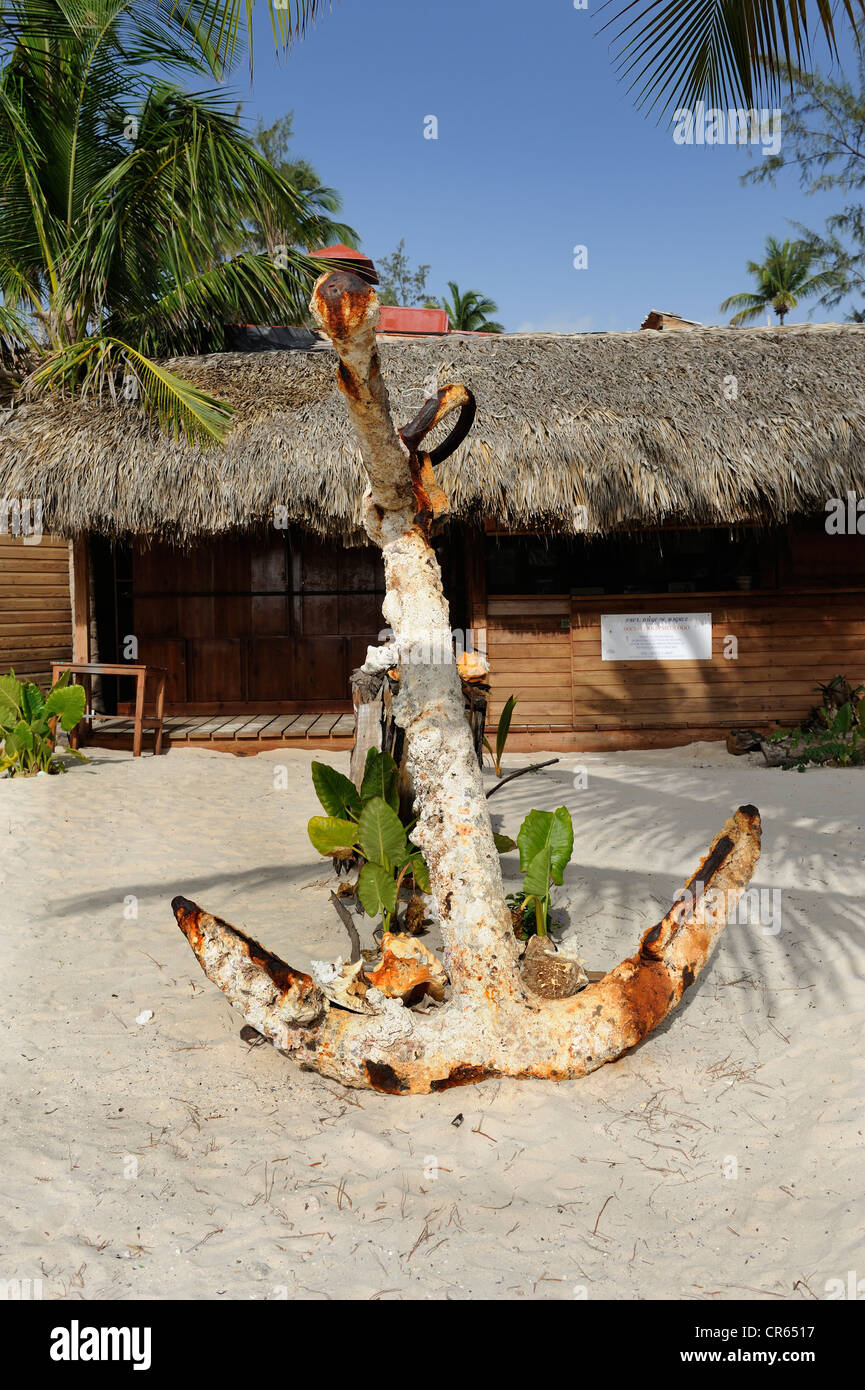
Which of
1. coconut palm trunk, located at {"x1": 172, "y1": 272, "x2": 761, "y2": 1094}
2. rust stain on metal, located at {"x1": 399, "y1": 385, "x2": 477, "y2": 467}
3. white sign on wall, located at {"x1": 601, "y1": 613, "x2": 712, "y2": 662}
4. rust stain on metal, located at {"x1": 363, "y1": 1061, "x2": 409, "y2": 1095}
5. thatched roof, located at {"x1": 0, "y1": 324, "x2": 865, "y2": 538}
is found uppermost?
thatched roof, located at {"x1": 0, "y1": 324, "x2": 865, "y2": 538}

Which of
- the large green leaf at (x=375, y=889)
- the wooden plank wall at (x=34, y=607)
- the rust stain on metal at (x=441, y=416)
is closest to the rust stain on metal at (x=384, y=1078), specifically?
the large green leaf at (x=375, y=889)

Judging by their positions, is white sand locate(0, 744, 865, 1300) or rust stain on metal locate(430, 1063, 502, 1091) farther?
rust stain on metal locate(430, 1063, 502, 1091)

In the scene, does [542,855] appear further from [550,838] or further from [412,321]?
[412,321]

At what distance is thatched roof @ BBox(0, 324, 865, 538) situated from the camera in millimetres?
6902

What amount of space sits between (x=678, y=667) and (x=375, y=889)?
5512 millimetres

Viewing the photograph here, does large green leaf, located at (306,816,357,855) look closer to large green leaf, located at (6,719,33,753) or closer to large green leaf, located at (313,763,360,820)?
large green leaf, located at (313,763,360,820)

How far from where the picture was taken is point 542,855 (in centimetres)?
292

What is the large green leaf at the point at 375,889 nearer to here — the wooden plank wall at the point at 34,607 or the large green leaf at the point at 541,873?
the large green leaf at the point at 541,873

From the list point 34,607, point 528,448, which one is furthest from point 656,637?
point 34,607

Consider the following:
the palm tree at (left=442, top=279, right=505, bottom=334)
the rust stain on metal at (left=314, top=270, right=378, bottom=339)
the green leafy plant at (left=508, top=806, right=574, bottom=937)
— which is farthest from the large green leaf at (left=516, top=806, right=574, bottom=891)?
the palm tree at (left=442, top=279, right=505, bottom=334)

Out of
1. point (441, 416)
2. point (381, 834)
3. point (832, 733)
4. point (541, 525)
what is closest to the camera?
point (441, 416)

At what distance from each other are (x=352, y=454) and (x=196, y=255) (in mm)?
2885

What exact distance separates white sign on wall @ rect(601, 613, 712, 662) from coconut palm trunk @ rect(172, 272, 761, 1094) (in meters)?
Result: 5.46

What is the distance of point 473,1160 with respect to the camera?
206 cm
